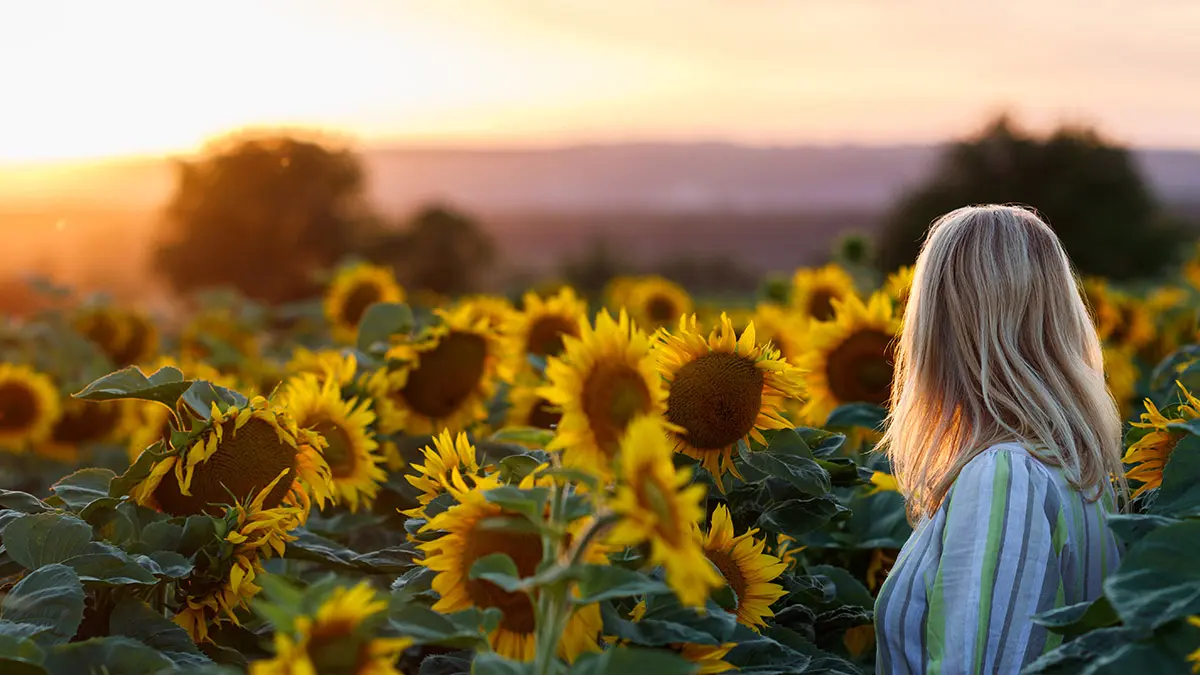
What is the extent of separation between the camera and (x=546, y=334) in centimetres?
429

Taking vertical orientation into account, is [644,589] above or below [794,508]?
above

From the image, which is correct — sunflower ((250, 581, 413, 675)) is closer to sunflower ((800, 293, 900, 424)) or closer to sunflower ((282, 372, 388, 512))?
sunflower ((282, 372, 388, 512))

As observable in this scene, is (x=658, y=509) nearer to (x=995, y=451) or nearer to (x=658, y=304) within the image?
(x=995, y=451)

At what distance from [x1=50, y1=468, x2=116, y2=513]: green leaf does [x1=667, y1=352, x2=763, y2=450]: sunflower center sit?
1.21 m

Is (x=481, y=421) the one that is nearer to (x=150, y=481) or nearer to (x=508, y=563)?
(x=150, y=481)

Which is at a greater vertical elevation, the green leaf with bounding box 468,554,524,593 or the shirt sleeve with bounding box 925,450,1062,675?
the green leaf with bounding box 468,554,524,593

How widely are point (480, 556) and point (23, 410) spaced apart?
4227 mm

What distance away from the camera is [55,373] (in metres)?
6.05

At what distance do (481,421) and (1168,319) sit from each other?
428 cm

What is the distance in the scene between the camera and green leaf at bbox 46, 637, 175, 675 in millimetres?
1747

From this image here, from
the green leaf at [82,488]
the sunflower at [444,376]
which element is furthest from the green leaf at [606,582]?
the sunflower at [444,376]

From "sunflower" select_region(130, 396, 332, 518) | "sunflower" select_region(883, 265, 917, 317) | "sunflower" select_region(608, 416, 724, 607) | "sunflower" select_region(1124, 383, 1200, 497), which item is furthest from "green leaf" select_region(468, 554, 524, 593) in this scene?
"sunflower" select_region(883, 265, 917, 317)

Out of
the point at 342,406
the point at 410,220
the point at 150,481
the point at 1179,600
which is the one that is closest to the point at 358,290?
the point at 342,406

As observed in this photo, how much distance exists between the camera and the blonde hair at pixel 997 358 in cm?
219
